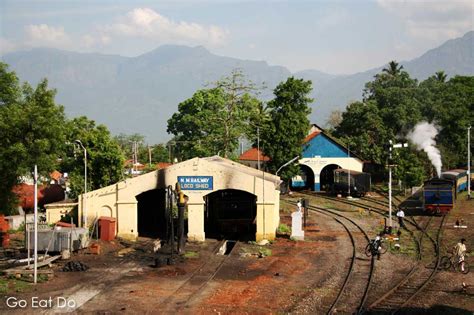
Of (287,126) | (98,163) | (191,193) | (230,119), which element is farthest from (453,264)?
(230,119)

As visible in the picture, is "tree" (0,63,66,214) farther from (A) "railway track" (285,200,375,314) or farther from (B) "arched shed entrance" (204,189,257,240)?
(A) "railway track" (285,200,375,314)

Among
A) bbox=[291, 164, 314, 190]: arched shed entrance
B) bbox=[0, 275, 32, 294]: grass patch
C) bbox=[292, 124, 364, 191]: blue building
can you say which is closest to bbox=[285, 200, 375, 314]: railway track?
bbox=[0, 275, 32, 294]: grass patch

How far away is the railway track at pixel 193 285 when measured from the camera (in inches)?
824

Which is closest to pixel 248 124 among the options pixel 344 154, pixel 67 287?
pixel 344 154

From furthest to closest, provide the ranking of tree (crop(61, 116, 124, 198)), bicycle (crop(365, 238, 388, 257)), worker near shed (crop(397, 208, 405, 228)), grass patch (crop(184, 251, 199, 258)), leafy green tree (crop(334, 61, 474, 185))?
leafy green tree (crop(334, 61, 474, 185))
tree (crop(61, 116, 124, 198))
worker near shed (crop(397, 208, 405, 228))
grass patch (crop(184, 251, 199, 258))
bicycle (crop(365, 238, 388, 257))

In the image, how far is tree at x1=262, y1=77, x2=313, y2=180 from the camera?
194ft

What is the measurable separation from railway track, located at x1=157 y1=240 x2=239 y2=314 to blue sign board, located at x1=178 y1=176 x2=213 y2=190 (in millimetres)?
4121

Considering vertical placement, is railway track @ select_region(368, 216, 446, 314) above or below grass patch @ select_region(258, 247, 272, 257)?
below

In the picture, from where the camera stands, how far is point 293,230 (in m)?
35.1

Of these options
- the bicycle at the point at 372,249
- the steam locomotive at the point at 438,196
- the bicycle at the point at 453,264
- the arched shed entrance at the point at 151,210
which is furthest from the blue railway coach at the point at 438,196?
the arched shed entrance at the point at 151,210

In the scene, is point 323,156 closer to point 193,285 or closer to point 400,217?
point 400,217

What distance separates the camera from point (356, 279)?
24.9 metres

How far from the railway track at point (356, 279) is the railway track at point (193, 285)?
5607 millimetres

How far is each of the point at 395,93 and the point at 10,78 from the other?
51774 millimetres
